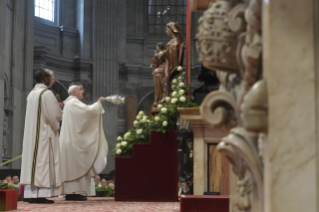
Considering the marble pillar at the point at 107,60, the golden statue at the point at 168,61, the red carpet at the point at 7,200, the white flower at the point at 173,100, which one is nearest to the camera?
the red carpet at the point at 7,200

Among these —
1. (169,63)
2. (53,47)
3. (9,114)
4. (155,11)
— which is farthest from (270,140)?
(155,11)

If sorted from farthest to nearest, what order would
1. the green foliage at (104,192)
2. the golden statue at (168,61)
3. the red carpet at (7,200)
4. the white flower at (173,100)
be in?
the green foliage at (104,192) → the golden statue at (168,61) → the white flower at (173,100) → the red carpet at (7,200)

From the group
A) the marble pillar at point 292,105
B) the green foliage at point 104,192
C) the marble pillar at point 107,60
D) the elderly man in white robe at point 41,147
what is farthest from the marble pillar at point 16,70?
the marble pillar at point 292,105

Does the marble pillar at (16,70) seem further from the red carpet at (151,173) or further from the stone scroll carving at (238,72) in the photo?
the stone scroll carving at (238,72)

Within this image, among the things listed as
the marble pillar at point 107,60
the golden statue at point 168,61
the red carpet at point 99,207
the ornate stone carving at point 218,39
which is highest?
the marble pillar at point 107,60

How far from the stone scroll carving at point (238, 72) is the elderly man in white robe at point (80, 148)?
19.5 ft

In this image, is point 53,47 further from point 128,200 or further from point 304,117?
point 304,117

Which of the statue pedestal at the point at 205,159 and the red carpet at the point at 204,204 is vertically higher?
the statue pedestal at the point at 205,159

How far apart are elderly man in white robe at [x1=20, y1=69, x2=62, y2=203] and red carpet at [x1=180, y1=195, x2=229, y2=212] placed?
2945mm

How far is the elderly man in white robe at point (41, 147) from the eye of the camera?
266 inches

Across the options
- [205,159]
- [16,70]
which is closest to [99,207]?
[205,159]

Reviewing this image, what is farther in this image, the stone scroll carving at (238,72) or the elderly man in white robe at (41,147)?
the elderly man in white robe at (41,147)

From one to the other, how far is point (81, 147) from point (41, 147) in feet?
3.20

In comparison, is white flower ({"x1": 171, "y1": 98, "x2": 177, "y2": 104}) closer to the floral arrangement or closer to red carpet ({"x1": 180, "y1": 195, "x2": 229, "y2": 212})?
the floral arrangement
